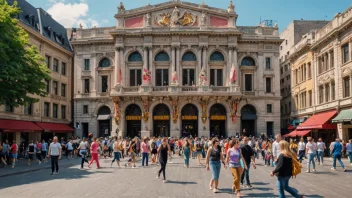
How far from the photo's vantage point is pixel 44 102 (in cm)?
4566

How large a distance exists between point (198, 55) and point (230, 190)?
36.5 metres

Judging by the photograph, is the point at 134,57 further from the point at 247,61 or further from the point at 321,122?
the point at 321,122

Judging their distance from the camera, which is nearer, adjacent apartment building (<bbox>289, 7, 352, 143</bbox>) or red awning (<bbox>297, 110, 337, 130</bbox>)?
adjacent apartment building (<bbox>289, 7, 352, 143</bbox>)

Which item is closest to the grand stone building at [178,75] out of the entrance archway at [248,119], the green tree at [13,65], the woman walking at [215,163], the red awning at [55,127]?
the entrance archway at [248,119]

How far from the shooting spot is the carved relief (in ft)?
162

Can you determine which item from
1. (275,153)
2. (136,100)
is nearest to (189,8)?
(136,100)

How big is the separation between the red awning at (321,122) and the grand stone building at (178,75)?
983 cm

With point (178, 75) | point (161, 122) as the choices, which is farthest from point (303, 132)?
point (161, 122)

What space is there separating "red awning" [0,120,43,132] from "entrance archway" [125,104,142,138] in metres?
12.2

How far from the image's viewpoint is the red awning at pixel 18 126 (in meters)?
33.5

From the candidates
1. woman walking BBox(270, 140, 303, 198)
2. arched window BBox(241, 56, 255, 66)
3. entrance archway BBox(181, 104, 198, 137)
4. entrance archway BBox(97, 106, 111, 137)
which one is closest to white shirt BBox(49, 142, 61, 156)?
woman walking BBox(270, 140, 303, 198)

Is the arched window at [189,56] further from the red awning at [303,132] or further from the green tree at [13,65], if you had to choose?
the green tree at [13,65]

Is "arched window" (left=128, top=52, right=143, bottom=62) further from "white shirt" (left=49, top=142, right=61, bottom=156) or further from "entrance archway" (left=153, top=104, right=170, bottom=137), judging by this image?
"white shirt" (left=49, top=142, right=61, bottom=156)

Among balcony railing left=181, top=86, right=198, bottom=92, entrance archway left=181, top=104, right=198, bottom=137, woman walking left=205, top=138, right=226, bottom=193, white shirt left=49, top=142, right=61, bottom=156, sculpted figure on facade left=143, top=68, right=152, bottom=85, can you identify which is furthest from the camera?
entrance archway left=181, top=104, right=198, bottom=137
